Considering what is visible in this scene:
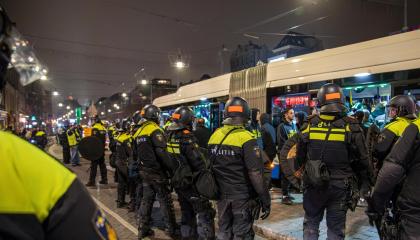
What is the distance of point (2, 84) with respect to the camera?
4.20 ft

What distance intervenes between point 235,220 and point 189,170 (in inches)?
55.0

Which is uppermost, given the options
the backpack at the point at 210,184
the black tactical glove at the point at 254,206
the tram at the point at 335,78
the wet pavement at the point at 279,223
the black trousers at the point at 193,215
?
the tram at the point at 335,78

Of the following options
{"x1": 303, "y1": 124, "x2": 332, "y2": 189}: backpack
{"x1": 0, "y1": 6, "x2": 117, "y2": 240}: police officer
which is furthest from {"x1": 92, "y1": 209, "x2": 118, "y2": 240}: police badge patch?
{"x1": 303, "y1": 124, "x2": 332, "y2": 189}: backpack

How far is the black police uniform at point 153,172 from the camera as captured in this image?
6160mm

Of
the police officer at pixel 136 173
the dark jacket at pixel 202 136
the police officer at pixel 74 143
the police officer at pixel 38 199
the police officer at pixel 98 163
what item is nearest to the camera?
the police officer at pixel 38 199

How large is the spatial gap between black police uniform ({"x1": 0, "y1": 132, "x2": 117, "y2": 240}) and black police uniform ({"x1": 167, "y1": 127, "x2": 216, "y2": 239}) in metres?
4.22

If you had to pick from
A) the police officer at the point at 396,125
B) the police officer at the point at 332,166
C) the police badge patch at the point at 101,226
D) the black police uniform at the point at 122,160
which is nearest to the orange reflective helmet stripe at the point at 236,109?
the police officer at the point at 332,166

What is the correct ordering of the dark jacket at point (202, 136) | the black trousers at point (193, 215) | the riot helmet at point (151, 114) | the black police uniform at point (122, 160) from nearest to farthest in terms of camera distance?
the black trousers at point (193, 215) < the riot helmet at point (151, 114) < the black police uniform at point (122, 160) < the dark jacket at point (202, 136)

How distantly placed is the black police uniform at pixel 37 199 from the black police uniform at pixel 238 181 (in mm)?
3252

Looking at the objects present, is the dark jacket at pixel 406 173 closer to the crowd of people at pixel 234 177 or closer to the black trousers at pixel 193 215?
the crowd of people at pixel 234 177

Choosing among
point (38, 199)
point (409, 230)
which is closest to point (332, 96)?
point (409, 230)

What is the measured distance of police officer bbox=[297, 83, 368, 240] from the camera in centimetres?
432

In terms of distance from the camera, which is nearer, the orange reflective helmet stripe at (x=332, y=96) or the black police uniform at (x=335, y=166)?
the black police uniform at (x=335, y=166)

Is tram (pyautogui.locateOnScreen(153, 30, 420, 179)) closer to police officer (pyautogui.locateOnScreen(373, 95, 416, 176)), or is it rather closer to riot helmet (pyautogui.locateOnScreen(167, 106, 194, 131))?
police officer (pyautogui.locateOnScreen(373, 95, 416, 176))
